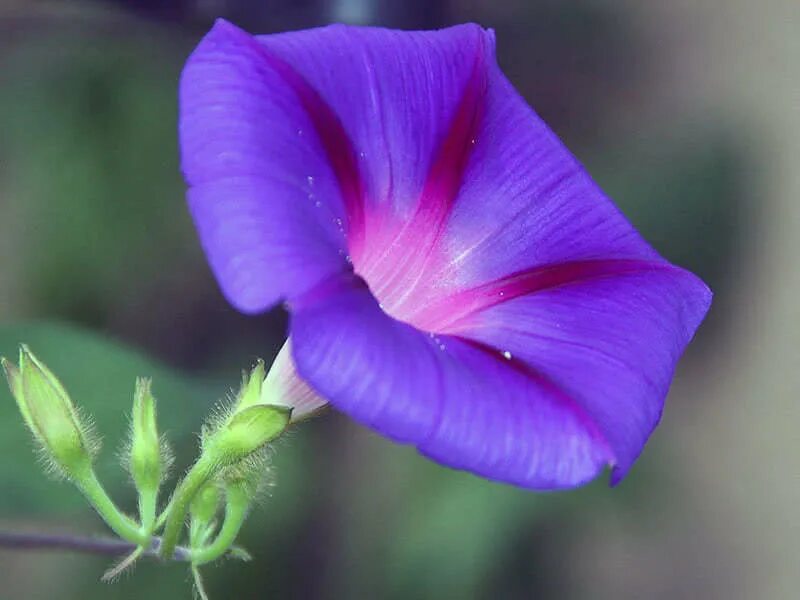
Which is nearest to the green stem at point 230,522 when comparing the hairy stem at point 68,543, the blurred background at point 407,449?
the hairy stem at point 68,543

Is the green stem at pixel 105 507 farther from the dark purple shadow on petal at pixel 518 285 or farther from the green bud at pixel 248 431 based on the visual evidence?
the dark purple shadow on petal at pixel 518 285

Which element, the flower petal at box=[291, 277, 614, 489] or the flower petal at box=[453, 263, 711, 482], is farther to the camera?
the flower petal at box=[453, 263, 711, 482]

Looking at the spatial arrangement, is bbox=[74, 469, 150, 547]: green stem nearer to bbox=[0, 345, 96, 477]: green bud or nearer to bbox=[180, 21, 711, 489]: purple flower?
bbox=[0, 345, 96, 477]: green bud

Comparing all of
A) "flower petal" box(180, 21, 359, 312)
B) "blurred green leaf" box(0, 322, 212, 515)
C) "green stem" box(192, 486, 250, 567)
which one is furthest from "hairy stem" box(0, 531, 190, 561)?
"flower petal" box(180, 21, 359, 312)

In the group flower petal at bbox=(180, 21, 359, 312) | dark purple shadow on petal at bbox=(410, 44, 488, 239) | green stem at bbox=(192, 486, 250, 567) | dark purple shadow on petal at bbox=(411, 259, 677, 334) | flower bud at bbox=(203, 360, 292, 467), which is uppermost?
flower petal at bbox=(180, 21, 359, 312)

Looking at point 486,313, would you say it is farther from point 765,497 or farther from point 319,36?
point 765,497

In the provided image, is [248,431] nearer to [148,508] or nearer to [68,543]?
[148,508]

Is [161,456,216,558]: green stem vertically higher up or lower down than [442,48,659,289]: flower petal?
lower down
